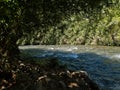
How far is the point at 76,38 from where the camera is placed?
40281mm

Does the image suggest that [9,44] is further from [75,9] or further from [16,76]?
[75,9]

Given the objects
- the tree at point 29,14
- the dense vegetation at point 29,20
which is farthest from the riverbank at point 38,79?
the tree at point 29,14

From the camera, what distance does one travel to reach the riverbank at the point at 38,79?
1042cm

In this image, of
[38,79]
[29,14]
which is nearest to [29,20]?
[29,14]

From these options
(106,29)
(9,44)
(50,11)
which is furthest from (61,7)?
(106,29)

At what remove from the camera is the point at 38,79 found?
424 inches

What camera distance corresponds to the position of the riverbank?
34.2 feet

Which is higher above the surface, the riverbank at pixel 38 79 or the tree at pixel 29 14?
the tree at pixel 29 14

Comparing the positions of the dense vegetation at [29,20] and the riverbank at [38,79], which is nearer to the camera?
the riverbank at [38,79]

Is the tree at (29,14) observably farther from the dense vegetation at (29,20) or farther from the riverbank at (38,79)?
the riverbank at (38,79)

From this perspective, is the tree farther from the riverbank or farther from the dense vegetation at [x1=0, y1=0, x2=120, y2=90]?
the riverbank

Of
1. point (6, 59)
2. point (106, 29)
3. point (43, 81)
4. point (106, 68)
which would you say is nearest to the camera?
point (43, 81)

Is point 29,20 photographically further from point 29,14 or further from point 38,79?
point 38,79

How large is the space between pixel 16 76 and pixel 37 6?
250 centimetres
